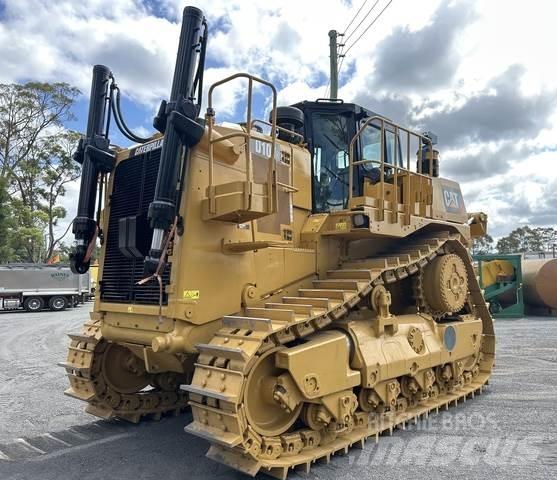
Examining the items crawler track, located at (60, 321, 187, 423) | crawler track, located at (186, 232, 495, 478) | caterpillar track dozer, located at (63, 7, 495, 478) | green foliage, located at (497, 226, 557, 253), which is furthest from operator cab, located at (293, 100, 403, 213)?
green foliage, located at (497, 226, 557, 253)

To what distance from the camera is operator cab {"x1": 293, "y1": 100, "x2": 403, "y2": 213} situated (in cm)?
614

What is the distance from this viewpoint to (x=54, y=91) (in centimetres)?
3425

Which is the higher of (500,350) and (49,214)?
(49,214)

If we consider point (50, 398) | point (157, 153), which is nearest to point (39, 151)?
point (50, 398)

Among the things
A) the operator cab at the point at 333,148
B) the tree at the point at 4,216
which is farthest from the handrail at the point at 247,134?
the tree at the point at 4,216

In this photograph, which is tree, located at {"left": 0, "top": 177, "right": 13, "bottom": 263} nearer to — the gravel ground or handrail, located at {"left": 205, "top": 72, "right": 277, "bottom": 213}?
the gravel ground

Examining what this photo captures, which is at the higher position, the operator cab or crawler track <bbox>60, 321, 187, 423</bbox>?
the operator cab

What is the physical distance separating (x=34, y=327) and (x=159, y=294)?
14.0 m

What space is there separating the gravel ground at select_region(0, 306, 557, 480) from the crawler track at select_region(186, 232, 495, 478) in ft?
0.64

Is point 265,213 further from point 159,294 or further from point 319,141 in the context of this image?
point 319,141

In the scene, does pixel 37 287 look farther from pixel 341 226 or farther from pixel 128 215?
pixel 341 226

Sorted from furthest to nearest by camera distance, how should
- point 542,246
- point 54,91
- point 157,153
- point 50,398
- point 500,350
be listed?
1. point 542,246
2. point 54,91
3. point 500,350
4. point 50,398
5. point 157,153

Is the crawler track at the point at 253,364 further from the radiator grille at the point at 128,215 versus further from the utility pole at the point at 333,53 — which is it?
the utility pole at the point at 333,53

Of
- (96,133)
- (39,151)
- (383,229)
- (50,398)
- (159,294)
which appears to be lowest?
(50,398)
